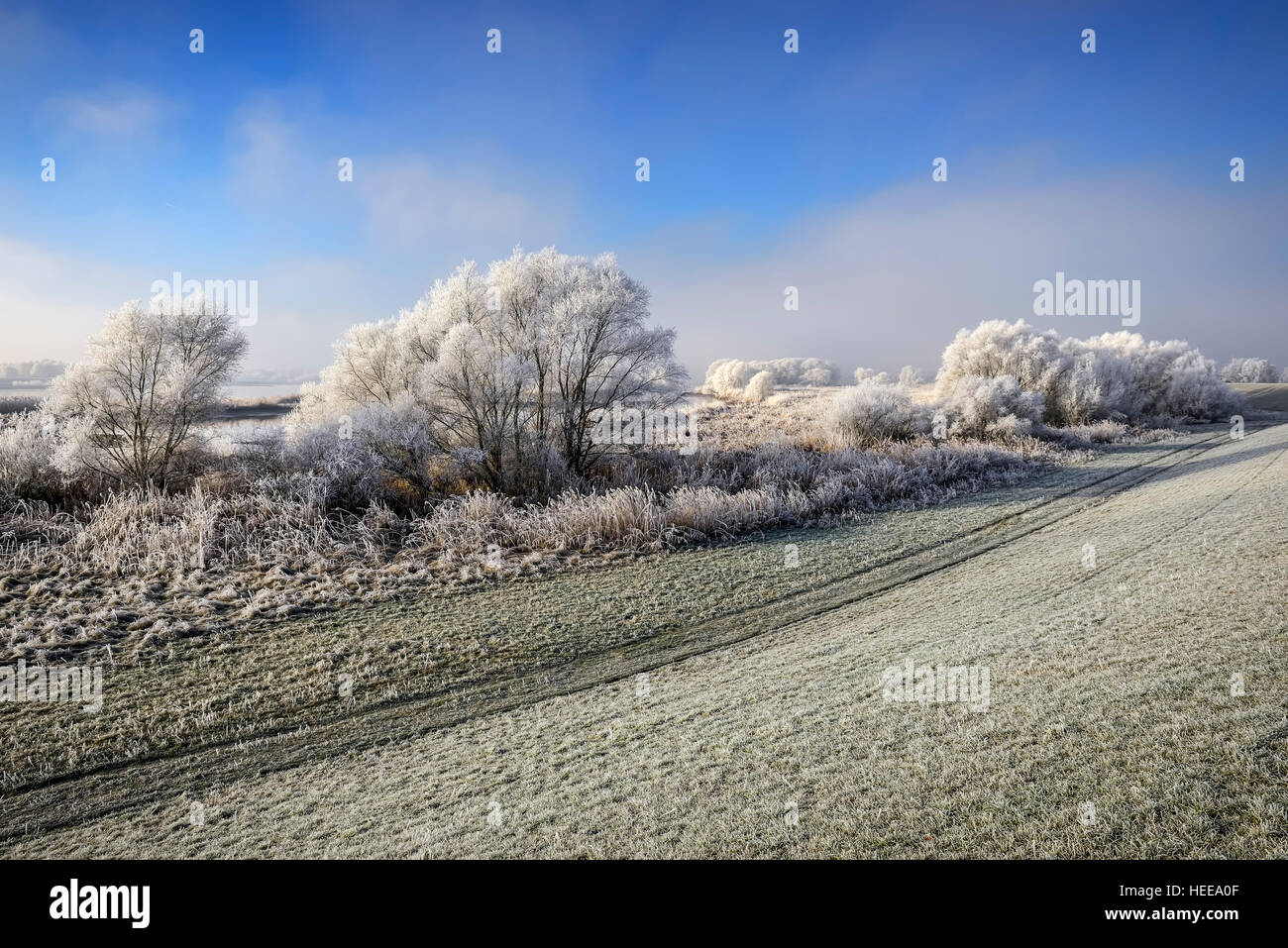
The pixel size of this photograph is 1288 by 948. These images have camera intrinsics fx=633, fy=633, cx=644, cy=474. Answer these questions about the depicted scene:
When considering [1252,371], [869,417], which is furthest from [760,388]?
[1252,371]

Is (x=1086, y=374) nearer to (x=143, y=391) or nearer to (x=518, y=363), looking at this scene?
(x=518, y=363)

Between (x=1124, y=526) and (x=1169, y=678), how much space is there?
19.8 feet

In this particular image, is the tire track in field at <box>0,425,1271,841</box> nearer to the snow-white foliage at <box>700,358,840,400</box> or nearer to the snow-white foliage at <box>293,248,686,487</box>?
the snow-white foliage at <box>293,248,686,487</box>

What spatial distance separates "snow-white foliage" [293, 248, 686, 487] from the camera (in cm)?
1272

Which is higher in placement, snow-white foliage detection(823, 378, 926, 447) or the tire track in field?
snow-white foliage detection(823, 378, 926, 447)

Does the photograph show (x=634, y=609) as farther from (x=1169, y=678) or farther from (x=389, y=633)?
(x=1169, y=678)

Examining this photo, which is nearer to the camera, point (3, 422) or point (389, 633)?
point (389, 633)

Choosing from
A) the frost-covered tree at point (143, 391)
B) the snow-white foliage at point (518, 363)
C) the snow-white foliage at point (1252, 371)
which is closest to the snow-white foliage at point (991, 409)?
the snow-white foliage at point (518, 363)

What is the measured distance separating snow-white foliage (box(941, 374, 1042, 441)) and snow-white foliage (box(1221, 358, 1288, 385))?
53.2 m

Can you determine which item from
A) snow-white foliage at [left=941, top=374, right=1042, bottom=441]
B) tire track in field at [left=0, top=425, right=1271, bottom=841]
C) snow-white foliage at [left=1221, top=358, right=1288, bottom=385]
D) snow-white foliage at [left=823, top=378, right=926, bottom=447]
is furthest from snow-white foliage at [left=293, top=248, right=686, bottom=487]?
snow-white foliage at [left=1221, top=358, right=1288, bottom=385]

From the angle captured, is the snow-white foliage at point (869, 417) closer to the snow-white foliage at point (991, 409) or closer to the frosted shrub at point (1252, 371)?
the snow-white foliage at point (991, 409)

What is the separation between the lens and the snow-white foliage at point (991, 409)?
71.8 feet

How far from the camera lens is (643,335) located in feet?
46.4
